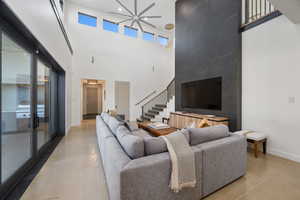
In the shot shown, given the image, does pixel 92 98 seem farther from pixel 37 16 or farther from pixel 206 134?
pixel 206 134

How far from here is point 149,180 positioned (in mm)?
1247

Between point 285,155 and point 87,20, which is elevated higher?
Answer: point 87,20

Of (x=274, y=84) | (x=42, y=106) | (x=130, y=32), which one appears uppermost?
(x=130, y=32)

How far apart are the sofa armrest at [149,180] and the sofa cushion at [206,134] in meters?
0.57

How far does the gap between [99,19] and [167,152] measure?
8.05 m

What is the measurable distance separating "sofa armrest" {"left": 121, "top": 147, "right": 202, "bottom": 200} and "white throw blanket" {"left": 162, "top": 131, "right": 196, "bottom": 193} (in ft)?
0.20

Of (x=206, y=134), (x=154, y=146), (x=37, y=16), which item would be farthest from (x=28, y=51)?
(x=206, y=134)

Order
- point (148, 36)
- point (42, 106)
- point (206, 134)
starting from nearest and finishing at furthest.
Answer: point (206, 134)
point (42, 106)
point (148, 36)

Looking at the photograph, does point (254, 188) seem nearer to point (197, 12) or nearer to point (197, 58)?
point (197, 58)

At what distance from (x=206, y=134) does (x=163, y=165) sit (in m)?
0.95

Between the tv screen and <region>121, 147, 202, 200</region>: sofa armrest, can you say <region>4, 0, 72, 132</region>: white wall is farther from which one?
the tv screen

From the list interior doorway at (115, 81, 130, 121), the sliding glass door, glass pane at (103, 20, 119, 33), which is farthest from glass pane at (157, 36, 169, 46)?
the sliding glass door

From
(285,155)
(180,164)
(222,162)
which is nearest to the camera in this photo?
(180,164)

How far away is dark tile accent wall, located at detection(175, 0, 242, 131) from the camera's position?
3695 millimetres
